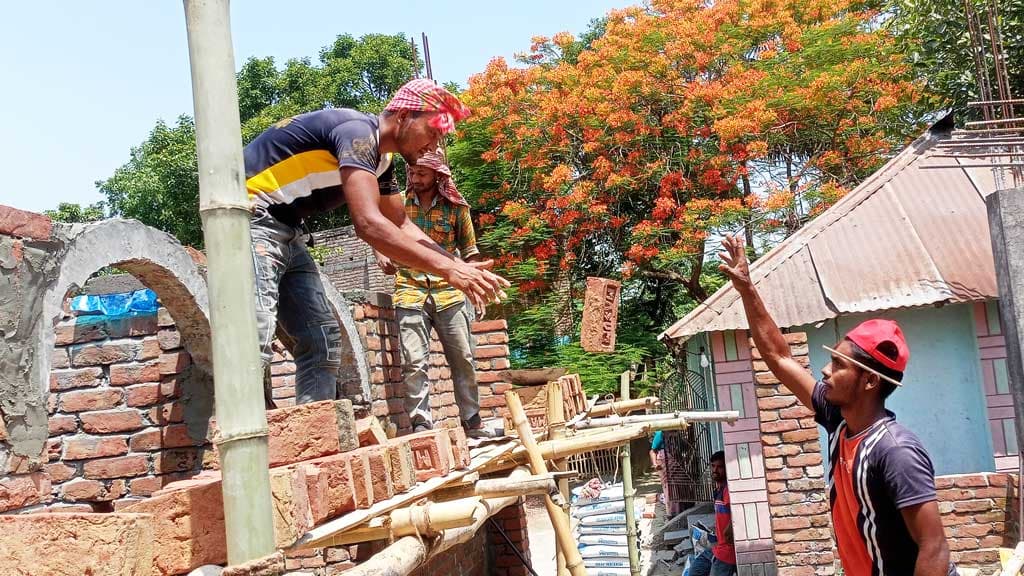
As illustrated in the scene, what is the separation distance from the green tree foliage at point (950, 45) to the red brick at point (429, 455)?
404 inches

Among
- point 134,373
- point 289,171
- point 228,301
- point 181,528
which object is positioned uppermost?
point 289,171

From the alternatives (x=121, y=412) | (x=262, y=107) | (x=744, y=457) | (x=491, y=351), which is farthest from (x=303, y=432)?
(x=262, y=107)

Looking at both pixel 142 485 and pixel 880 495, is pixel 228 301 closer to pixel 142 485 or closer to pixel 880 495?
pixel 880 495

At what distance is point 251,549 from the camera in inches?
71.1

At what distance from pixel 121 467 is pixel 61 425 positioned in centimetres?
38

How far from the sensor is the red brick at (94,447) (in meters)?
4.36

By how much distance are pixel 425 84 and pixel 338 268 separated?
1451 cm

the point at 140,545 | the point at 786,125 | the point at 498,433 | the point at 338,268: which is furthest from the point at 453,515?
the point at 338,268

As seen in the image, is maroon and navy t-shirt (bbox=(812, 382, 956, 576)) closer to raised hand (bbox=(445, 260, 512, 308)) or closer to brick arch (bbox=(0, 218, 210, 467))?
raised hand (bbox=(445, 260, 512, 308))

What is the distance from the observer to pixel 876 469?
2.67m

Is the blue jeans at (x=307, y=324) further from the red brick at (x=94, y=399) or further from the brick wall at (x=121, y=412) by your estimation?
the red brick at (x=94, y=399)

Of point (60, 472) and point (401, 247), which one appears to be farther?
point (60, 472)

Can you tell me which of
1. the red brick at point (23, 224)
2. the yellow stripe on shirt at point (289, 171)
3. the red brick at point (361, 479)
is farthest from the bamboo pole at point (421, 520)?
the red brick at point (23, 224)

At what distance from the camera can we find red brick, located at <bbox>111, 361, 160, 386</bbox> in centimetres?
442
